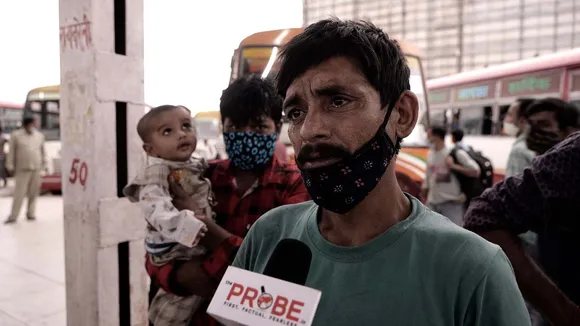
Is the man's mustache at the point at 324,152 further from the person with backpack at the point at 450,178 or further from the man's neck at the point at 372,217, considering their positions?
the person with backpack at the point at 450,178

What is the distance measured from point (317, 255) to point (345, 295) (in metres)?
0.11

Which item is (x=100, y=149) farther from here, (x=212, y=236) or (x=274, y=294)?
(x=274, y=294)

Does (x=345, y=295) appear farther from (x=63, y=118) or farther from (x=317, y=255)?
(x=63, y=118)

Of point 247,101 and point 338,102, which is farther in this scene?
point 247,101

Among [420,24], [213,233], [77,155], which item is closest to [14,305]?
[77,155]

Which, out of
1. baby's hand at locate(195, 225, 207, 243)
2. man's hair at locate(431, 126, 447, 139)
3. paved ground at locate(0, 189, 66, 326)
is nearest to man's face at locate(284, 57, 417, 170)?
baby's hand at locate(195, 225, 207, 243)

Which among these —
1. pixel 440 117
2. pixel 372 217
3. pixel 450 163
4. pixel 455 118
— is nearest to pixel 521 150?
pixel 450 163

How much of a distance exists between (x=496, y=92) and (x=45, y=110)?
11137 mm

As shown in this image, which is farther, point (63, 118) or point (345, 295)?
point (63, 118)

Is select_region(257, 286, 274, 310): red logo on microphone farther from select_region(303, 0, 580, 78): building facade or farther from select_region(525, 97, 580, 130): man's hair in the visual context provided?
select_region(303, 0, 580, 78): building facade

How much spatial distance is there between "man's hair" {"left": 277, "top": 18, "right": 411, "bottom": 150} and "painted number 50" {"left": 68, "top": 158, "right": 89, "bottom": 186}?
1855 millimetres

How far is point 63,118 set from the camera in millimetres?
2619

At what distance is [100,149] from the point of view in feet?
8.18

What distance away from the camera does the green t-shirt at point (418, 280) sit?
81 centimetres
